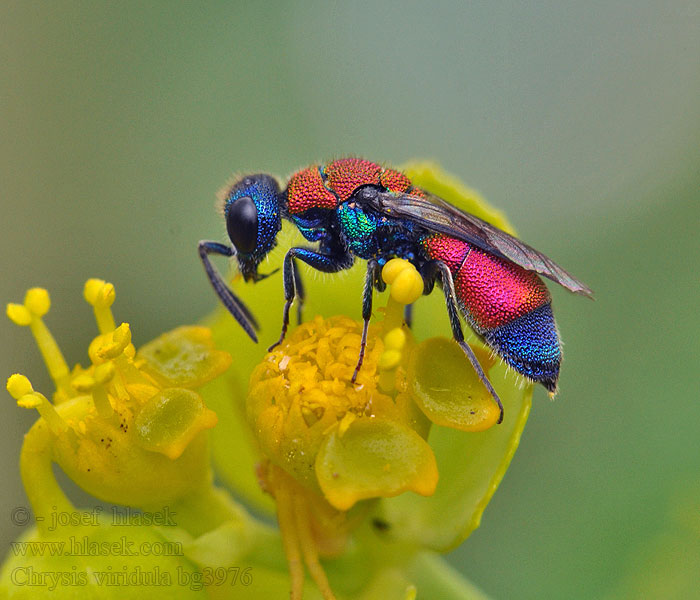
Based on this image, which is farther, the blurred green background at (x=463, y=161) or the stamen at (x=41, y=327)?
the blurred green background at (x=463, y=161)

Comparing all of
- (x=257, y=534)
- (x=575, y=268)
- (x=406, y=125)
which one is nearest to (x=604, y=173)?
(x=575, y=268)

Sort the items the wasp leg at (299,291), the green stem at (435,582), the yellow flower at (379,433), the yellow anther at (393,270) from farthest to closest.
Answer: the wasp leg at (299,291) → the green stem at (435,582) → the yellow anther at (393,270) → the yellow flower at (379,433)

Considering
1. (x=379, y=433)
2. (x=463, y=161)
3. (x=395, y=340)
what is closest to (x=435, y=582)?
(x=379, y=433)

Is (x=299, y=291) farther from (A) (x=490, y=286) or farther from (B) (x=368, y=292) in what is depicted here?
(A) (x=490, y=286)

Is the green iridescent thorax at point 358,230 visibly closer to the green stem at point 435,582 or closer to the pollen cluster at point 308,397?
the pollen cluster at point 308,397

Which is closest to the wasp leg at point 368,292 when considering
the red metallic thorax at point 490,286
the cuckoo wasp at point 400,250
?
the cuckoo wasp at point 400,250

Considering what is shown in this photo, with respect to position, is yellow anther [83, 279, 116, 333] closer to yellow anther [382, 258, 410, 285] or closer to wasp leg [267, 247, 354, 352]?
wasp leg [267, 247, 354, 352]
